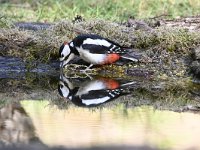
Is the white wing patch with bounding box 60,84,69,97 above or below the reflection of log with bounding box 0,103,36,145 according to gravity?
above

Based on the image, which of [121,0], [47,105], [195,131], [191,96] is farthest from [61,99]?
[121,0]

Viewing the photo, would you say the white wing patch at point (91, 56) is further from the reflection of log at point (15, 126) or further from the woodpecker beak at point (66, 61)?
the reflection of log at point (15, 126)

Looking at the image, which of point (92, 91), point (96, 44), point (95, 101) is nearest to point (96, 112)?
point (95, 101)

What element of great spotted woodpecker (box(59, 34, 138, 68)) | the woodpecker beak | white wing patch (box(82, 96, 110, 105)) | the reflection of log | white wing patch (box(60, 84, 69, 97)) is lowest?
the reflection of log

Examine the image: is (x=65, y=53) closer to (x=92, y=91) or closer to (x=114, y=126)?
(x=92, y=91)

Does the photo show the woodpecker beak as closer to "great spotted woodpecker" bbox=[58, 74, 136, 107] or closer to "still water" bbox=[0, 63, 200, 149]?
"still water" bbox=[0, 63, 200, 149]

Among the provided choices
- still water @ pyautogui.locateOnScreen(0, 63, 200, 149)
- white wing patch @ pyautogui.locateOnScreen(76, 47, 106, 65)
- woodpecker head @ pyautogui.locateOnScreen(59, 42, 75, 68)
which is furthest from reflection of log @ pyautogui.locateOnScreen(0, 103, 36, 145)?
white wing patch @ pyautogui.locateOnScreen(76, 47, 106, 65)

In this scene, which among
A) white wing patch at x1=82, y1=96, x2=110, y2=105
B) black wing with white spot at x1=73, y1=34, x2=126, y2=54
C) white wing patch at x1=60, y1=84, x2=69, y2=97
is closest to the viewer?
white wing patch at x1=82, y1=96, x2=110, y2=105

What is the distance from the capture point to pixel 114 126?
229 inches

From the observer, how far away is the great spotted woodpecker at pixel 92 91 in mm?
7184

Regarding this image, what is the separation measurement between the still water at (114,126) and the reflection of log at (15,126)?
0.20 ft

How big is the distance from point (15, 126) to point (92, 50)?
261 cm

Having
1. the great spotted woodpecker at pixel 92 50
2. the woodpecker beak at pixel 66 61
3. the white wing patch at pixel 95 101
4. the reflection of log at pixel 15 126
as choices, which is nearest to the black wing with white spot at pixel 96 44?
the great spotted woodpecker at pixel 92 50

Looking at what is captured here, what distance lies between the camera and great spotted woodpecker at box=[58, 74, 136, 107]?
23.6ft
